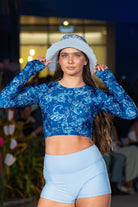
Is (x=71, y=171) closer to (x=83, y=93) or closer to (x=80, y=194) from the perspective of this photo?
(x=80, y=194)

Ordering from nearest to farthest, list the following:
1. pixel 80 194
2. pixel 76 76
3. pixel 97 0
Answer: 1. pixel 80 194
2. pixel 76 76
3. pixel 97 0

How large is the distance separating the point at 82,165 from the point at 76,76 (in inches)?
20.9

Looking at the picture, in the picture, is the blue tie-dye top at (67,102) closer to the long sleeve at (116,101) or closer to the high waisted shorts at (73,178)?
the long sleeve at (116,101)

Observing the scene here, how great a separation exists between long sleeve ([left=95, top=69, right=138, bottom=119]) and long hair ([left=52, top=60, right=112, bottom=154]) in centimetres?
11

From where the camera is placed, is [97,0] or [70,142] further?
[97,0]

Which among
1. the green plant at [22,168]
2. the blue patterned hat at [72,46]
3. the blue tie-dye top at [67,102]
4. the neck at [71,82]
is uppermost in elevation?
the blue patterned hat at [72,46]

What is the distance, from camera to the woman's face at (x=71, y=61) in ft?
8.01

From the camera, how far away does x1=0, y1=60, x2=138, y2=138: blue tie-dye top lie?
2.39m

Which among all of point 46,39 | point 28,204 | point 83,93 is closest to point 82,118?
point 83,93

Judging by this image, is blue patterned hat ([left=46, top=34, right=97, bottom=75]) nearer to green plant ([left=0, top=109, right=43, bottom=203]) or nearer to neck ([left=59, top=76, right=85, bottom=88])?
neck ([left=59, top=76, right=85, bottom=88])

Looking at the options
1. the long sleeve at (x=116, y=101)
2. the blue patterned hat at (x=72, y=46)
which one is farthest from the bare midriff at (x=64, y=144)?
the blue patterned hat at (x=72, y=46)

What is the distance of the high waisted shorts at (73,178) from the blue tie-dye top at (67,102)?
5.9 inches

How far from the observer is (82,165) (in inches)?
92.8

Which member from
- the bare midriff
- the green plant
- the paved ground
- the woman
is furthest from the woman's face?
the paved ground
